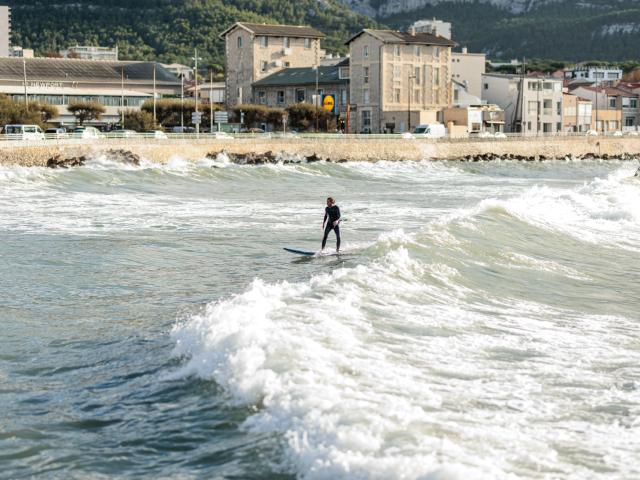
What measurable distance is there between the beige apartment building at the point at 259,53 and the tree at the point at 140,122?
1635 cm

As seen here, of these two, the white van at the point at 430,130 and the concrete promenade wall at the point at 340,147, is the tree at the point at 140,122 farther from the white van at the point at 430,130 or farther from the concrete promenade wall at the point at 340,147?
the white van at the point at 430,130

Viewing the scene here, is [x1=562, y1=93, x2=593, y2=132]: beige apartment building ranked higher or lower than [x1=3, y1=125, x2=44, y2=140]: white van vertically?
higher

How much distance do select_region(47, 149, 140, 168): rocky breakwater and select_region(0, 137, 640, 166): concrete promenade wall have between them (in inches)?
11.2

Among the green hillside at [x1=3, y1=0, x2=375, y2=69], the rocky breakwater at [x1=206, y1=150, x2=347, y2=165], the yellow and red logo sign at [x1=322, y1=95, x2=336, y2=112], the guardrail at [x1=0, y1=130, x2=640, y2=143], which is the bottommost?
the rocky breakwater at [x1=206, y1=150, x2=347, y2=165]

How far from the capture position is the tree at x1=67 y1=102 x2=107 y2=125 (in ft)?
275

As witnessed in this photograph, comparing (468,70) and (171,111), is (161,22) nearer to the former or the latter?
(468,70)

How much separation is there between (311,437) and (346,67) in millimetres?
82218

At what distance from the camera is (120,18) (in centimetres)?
16688

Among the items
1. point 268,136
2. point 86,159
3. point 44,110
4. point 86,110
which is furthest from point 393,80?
point 86,159

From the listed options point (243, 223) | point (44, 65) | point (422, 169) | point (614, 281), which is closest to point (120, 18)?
point (44, 65)

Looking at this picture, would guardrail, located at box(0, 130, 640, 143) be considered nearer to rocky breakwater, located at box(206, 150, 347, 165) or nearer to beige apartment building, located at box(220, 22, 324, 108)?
rocky breakwater, located at box(206, 150, 347, 165)

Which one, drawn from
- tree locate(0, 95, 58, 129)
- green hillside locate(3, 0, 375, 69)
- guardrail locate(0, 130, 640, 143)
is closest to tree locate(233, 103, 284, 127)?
guardrail locate(0, 130, 640, 143)

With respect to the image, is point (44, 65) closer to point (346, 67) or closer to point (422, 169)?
point (346, 67)

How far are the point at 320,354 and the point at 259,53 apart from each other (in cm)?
8601
